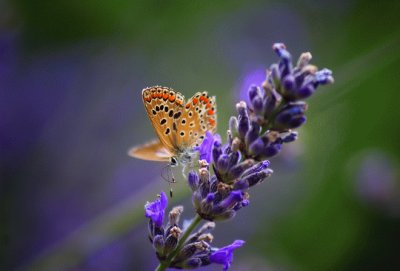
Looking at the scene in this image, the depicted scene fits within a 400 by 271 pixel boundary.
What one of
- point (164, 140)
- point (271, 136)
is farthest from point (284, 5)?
point (271, 136)

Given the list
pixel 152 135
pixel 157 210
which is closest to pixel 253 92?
pixel 157 210

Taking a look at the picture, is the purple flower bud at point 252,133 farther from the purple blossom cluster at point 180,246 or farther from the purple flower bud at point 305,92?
the purple blossom cluster at point 180,246

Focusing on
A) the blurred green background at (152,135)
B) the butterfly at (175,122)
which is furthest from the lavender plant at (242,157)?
the blurred green background at (152,135)

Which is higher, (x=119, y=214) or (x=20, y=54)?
(x=20, y=54)

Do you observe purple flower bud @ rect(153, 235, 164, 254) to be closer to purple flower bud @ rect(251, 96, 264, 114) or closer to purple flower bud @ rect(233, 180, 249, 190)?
purple flower bud @ rect(233, 180, 249, 190)

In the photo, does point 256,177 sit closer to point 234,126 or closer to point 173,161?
point 234,126

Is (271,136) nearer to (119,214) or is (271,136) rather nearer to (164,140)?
(164,140)

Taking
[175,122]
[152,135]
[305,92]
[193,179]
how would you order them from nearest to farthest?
1. [305,92]
2. [193,179]
3. [175,122]
4. [152,135]
